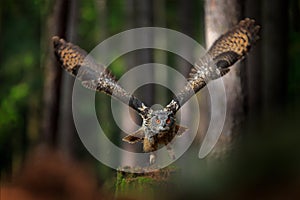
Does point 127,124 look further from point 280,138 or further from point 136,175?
point 280,138

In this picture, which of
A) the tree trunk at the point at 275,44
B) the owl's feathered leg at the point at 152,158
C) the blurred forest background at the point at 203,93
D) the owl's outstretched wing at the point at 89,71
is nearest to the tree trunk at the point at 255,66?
the blurred forest background at the point at 203,93

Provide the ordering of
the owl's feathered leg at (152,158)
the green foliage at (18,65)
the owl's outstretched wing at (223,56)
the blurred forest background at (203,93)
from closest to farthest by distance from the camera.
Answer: the blurred forest background at (203,93)
the owl's feathered leg at (152,158)
the owl's outstretched wing at (223,56)
the green foliage at (18,65)

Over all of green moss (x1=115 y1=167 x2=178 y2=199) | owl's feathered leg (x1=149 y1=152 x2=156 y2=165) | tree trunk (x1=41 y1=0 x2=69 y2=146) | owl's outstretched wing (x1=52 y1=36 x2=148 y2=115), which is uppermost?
tree trunk (x1=41 y1=0 x2=69 y2=146)

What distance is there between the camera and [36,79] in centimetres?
2669

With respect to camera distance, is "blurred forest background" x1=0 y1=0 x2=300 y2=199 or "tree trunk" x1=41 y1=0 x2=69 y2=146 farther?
"tree trunk" x1=41 y1=0 x2=69 y2=146

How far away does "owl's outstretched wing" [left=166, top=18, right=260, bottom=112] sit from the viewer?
623 centimetres

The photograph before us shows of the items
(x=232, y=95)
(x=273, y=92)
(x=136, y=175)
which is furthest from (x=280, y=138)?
(x=273, y=92)

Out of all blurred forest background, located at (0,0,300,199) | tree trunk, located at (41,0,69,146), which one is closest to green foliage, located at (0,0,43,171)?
blurred forest background, located at (0,0,300,199)

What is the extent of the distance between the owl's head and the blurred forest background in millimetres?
282

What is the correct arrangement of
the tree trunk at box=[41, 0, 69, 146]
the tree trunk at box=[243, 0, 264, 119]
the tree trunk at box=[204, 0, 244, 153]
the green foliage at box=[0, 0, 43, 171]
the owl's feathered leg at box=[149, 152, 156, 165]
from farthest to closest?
the green foliage at box=[0, 0, 43, 171]
the tree trunk at box=[243, 0, 264, 119]
the tree trunk at box=[41, 0, 69, 146]
the tree trunk at box=[204, 0, 244, 153]
the owl's feathered leg at box=[149, 152, 156, 165]

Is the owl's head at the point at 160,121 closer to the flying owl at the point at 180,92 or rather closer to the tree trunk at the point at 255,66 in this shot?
the flying owl at the point at 180,92

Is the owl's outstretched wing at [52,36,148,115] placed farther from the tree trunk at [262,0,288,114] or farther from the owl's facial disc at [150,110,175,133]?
the tree trunk at [262,0,288,114]

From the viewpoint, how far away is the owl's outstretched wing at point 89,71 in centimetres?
625

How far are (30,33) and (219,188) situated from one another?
25.0 m
